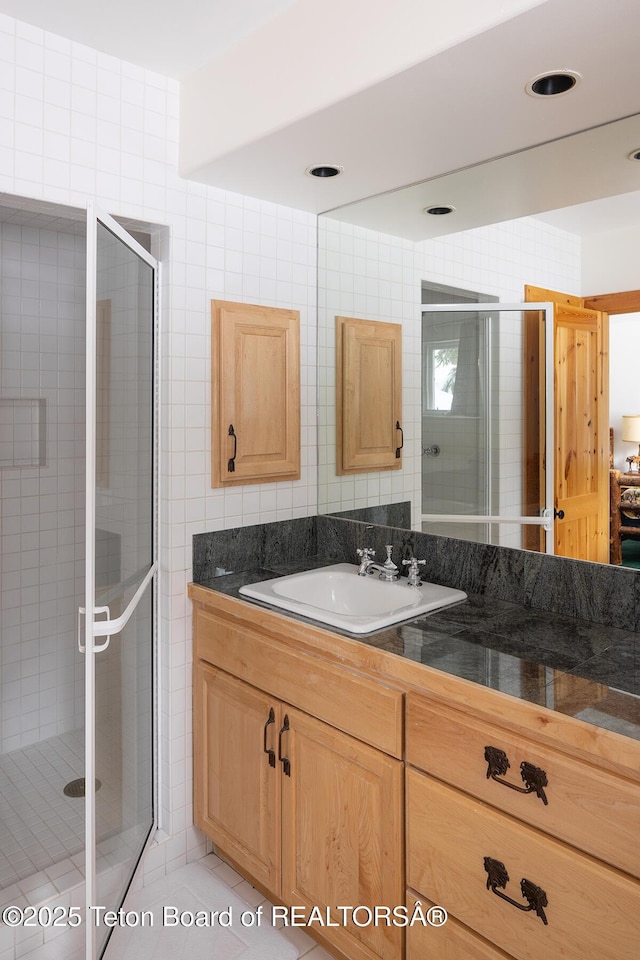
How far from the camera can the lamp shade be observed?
1.62 m

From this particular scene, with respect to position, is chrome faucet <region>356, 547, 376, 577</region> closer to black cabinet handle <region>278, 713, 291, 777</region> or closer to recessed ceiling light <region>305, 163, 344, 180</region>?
black cabinet handle <region>278, 713, 291, 777</region>

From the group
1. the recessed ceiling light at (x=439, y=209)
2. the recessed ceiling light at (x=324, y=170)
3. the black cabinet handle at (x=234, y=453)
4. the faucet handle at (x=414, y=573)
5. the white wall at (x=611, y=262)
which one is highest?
the recessed ceiling light at (x=324, y=170)

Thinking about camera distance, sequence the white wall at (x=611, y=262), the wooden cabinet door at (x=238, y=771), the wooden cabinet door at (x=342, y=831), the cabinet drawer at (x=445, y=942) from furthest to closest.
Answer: the wooden cabinet door at (x=238, y=771)
the white wall at (x=611, y=262)
the wooden cabinet door at (x=342, y=831)
the cabinet drawer at (x=445, y=942)

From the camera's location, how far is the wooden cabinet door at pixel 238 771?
191 centimetres

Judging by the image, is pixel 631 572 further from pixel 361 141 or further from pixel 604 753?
pixel 361 141

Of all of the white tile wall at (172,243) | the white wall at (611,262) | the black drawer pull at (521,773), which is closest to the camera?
the black drawer pull at (521,773)

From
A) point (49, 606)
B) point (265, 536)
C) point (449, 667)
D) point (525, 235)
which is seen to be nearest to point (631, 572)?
point (449, 667)

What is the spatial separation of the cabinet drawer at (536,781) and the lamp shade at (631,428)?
80 cm

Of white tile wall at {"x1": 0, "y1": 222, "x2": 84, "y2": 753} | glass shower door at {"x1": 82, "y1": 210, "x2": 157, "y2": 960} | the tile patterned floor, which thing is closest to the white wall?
glass shower door at {"x1": 82, "y1": 210, "x2": 157, "y2": 960}

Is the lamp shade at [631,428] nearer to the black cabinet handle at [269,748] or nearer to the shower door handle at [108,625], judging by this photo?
the black cabinet handle at [269,748]

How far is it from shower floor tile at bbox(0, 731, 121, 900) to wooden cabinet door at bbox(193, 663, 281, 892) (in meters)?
0.36

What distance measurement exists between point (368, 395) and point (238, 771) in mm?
1344

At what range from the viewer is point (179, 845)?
7.24 feet

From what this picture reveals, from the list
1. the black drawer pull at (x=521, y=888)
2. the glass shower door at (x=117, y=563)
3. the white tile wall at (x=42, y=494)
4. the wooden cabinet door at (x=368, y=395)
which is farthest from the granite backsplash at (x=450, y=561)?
the white tile wall at (x=42, y=494)
